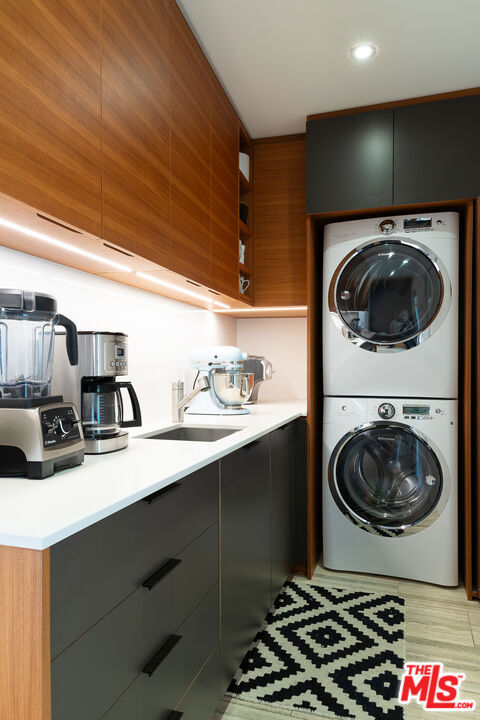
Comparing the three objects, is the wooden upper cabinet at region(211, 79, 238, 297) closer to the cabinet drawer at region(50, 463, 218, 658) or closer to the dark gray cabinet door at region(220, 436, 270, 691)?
the dark gray cabinet door at region(220, 436, 270, 691)

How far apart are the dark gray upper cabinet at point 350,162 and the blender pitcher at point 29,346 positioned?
174 centimetres

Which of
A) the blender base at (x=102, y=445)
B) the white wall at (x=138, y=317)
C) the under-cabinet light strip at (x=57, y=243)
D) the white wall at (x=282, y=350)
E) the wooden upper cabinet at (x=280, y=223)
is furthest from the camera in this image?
the white wall at (x=282, y=350)

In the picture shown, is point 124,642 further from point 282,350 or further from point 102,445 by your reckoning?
point 282,350

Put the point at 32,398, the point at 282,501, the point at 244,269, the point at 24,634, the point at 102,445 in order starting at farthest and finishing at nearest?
1. the point at 244,269
2. the point at 282,501
3. the point at 102,445
4. the point at 32,398
5. the point at 24,634

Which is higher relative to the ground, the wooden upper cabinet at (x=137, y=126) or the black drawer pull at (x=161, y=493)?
the wooden upper cabinet at (x=137, y=126)

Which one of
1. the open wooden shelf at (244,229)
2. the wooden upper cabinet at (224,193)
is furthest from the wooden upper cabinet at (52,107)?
the open wooden shelf at (244,229)

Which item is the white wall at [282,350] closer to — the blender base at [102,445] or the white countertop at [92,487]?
the white countertop at [92,487]

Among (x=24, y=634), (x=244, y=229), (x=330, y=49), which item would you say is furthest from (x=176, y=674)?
(x=330, y=49)

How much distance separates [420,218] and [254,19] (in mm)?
1225

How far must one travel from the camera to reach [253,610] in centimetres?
193

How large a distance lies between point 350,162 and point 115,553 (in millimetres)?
2327

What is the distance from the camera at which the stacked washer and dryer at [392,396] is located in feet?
8.21

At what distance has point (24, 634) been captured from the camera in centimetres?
77

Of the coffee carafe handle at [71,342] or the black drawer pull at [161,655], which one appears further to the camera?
the coffee carafe handle at [71,342]
